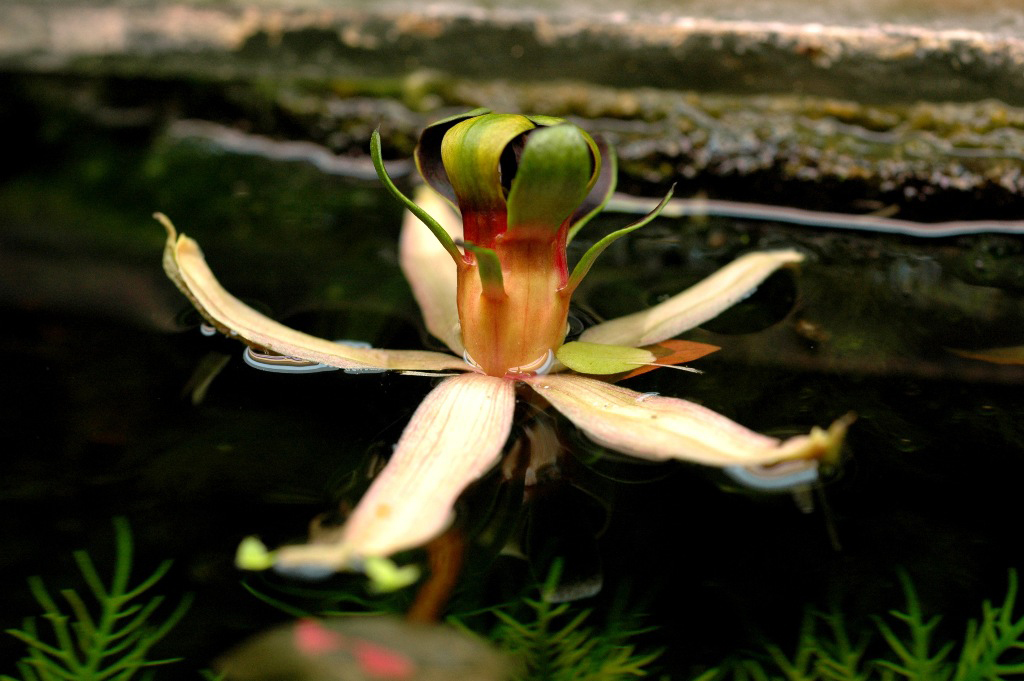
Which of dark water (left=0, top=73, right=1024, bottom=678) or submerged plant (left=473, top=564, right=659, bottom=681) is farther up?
dark water (left=0, top=73, right=1024, bottom=678)

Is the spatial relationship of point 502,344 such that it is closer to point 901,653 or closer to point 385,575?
point 385,575

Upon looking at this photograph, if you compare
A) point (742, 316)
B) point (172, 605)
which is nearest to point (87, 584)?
point (172, 605)

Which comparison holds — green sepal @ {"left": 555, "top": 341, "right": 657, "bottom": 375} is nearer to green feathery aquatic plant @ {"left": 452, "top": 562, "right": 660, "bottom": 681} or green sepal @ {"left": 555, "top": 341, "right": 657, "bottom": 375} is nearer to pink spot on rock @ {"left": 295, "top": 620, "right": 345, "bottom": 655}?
green feathery aquatic plant @ {"left": 452, "top": 562, "right": 660, "bottom": 681}

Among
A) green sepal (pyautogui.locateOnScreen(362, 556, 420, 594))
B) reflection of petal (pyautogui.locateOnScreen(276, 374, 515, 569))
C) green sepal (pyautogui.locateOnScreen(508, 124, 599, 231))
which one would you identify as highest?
green sepal (pyautogui.locateOnScreen(508, 124, 599, 231))

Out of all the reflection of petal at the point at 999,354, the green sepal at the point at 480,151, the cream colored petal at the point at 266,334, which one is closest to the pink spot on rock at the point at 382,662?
the cream colored petal at the point at 266,334

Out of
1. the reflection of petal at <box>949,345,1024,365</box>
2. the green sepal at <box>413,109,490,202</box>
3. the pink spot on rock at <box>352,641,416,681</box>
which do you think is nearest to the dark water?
the reflection of petal at <box>949,345,1024,365</box>

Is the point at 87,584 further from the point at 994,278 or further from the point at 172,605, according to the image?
the point at 994,278
